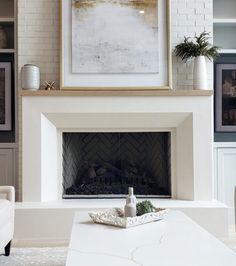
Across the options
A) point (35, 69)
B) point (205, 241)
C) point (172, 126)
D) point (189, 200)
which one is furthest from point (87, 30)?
point (205, 241)

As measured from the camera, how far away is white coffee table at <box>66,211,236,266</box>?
1729 millimetres

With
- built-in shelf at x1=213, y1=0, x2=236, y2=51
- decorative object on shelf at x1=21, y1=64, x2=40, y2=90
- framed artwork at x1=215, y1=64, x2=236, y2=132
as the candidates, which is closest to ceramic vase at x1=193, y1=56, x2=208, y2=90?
framed artwork at x1=215, y1=64, x2=236, y2=132

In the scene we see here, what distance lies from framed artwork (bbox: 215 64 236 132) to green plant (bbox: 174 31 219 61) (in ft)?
1.61

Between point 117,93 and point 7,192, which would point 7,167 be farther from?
point 117,93

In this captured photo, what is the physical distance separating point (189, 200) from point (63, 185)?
1318mm

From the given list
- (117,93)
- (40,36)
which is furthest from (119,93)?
(40,36)

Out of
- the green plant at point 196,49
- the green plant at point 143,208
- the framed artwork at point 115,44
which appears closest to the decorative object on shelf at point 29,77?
the framed artwork at point 115,44

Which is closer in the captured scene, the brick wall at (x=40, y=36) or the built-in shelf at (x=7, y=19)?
the brick wall at (x=40, y=36)

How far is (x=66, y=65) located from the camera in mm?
3902

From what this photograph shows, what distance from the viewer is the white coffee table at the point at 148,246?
1729mm

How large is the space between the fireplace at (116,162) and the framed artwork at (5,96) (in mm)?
698

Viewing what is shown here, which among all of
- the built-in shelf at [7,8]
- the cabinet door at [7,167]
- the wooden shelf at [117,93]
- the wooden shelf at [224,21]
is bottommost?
the cabinet door at [7,167]

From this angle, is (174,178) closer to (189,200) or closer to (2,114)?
(189,200)

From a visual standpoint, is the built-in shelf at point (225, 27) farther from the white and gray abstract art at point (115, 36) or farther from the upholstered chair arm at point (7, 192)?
the upholstered chair arm at point (7, 192)
